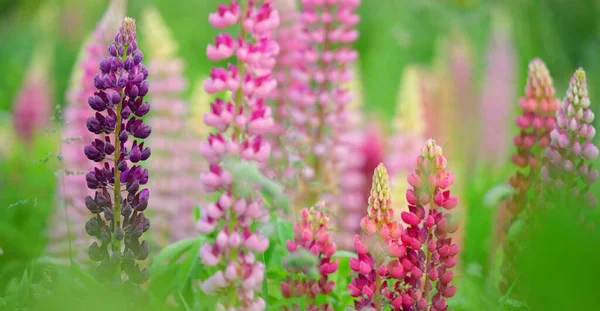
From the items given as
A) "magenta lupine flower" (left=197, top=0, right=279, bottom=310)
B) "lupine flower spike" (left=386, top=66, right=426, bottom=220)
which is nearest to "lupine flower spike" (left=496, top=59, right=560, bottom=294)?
"magenta lupine flower" (left=197, top=0, right=279, bottom=310)

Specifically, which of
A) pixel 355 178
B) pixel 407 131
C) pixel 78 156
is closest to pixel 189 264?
pixel 78 156

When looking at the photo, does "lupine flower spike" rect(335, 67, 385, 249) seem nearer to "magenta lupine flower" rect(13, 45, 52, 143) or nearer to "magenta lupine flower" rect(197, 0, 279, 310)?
"magenta lupine flower" rect(197, 0, 279, 310)

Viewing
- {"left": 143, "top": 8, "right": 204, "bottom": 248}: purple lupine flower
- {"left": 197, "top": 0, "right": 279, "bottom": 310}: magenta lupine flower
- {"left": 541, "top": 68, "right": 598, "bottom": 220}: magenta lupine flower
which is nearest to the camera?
{"left": 197, "top": 0, "right": 279, "bottom": 310}: magenta lupine flower

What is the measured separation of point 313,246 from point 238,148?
7.0 inches

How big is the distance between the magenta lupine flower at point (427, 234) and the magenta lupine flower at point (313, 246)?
0.11 metres

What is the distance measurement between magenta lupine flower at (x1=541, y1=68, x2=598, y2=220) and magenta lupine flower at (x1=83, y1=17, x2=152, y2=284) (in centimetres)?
64

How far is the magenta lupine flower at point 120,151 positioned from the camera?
1.20 meters

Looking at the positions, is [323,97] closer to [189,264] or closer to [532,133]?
[532,133]

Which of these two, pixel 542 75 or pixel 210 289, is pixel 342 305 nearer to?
pixel 210 289

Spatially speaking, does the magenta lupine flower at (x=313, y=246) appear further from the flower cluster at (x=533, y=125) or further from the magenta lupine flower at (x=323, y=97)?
the magenta lupine flower at (x=323, y=97)

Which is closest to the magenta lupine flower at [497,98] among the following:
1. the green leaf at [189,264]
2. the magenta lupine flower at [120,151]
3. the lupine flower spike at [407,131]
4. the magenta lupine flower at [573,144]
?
the lupine flower spike at [407,131]

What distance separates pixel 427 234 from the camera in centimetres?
125

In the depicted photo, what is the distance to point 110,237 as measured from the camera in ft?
4.06

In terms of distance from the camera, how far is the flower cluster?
1.52 metres
